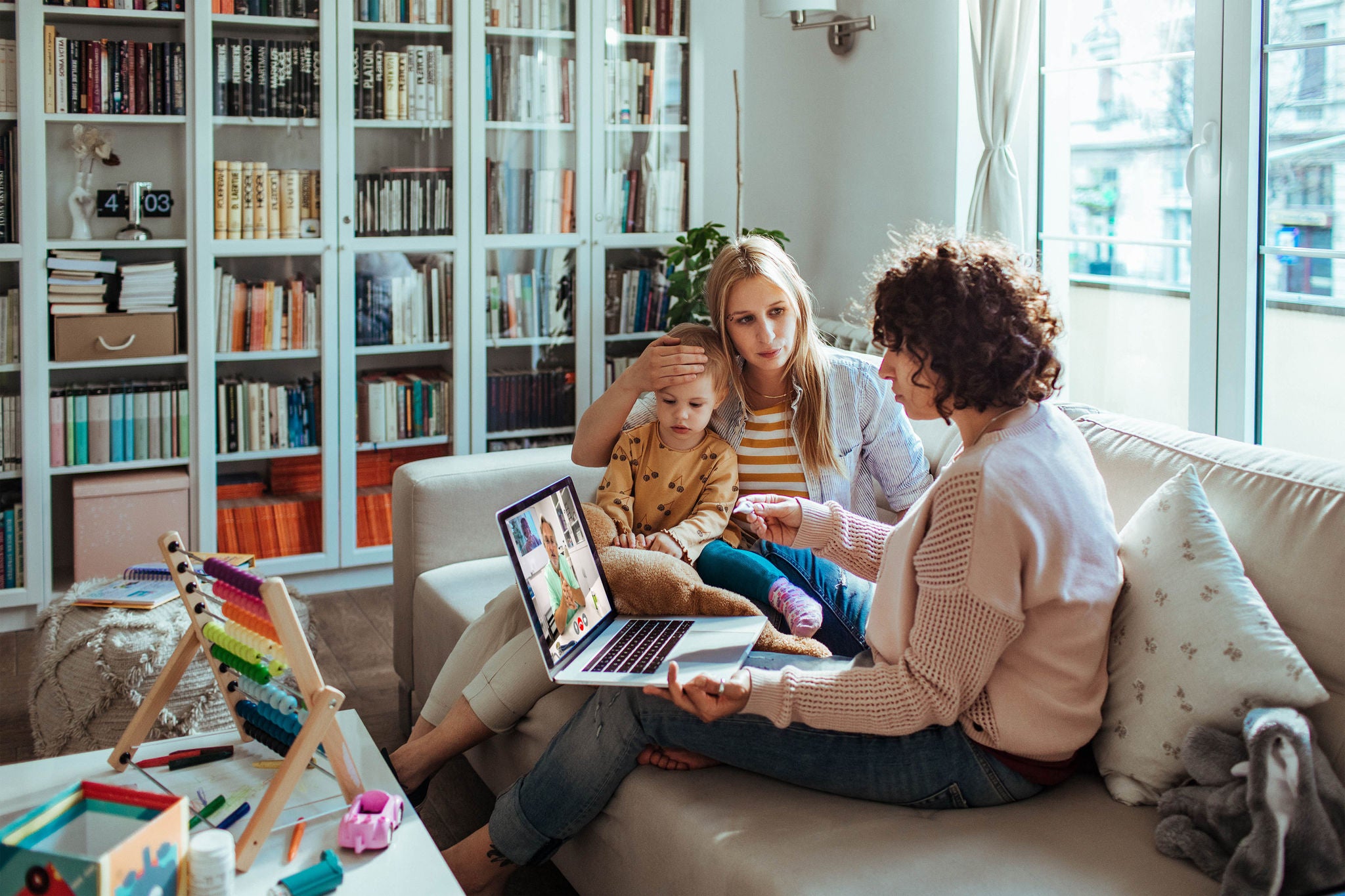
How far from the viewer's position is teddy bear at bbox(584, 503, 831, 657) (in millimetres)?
1837

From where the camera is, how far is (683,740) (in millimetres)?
1612

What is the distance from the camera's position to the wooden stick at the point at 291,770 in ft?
4.37

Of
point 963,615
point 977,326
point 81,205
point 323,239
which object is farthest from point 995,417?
point 81,205

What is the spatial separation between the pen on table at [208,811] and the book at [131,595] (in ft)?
3.15

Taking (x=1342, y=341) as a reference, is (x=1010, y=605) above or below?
below

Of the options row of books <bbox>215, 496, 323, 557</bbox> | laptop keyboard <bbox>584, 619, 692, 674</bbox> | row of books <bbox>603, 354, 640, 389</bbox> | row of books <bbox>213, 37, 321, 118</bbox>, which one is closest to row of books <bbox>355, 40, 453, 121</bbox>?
row of books <bbox>213, 37, 321, 118</bbox>

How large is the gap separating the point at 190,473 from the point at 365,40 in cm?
139

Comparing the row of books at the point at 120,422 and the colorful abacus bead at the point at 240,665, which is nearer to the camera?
the colorful abacus bead at the point at 240,665

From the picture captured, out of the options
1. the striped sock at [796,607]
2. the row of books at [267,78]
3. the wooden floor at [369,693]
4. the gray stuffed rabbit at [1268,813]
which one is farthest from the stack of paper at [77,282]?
the gray stuffed rabbit at [1268,813]

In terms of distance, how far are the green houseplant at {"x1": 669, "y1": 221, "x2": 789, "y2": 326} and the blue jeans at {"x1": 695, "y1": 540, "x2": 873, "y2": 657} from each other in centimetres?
175

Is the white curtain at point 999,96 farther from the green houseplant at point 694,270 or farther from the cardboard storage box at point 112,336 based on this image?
the cardboard storage box at point 112,336

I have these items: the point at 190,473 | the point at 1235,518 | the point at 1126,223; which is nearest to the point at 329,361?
the point at 190,473

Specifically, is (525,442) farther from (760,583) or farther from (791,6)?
(760,583)

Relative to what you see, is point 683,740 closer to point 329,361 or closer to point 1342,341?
point 1342,341
